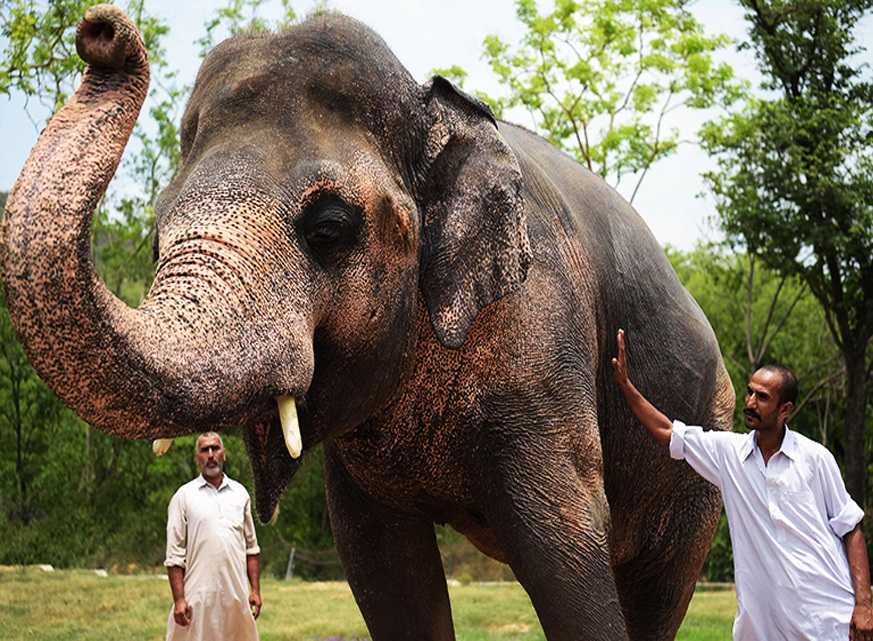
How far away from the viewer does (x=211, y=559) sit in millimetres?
6848

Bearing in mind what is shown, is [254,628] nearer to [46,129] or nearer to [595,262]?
[595,262]

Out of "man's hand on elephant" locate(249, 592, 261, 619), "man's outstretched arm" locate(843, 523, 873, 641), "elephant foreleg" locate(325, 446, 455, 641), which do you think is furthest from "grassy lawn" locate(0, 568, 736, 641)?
"man's outstretched arm" locate(843, 523, 873, 641)

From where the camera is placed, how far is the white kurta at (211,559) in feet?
22.5

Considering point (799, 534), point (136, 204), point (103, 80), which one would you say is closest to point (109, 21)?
point (103, 80)

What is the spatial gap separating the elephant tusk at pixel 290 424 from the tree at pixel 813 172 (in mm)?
16884

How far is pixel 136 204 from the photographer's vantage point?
25219 millimetres

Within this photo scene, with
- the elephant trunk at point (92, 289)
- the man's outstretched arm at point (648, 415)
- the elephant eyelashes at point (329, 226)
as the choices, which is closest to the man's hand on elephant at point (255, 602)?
the man's outstretched arm at point (648, 415)

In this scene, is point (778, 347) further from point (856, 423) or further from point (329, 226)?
point (329, 226)

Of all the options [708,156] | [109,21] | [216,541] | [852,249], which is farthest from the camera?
[708,156]

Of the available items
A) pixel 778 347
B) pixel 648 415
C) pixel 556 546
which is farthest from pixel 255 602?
pixel 778 347

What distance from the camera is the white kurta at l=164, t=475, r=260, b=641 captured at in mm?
6844

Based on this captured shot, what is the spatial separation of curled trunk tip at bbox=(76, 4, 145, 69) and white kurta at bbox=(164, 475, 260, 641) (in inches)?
173

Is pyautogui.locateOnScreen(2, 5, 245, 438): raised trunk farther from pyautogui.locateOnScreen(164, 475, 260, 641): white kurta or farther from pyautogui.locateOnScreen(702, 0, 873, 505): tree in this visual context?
pyautogui.locateOnScreen(702, 0, 873, 505): tree

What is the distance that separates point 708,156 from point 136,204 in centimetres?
1106
